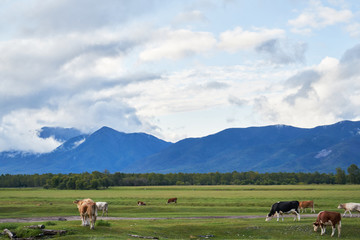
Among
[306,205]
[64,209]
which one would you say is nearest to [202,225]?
[306,205]

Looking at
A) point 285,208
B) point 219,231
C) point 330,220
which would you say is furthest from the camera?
point 285,208

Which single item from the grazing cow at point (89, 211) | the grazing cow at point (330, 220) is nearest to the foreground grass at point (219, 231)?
the grazing cow at point (330, 220)

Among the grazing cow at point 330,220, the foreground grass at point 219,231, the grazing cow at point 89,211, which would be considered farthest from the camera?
the grazing cow at point 330,220

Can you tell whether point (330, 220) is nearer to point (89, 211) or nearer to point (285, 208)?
point (285, 208)

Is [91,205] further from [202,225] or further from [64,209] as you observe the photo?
[64,209]

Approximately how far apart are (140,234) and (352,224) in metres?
19.1

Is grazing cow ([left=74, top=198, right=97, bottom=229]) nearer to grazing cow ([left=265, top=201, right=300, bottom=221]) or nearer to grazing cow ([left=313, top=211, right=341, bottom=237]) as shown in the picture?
grazing cow ([left=313, top=211, right=341, bottom=237])

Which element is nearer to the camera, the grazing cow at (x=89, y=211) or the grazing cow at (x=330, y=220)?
the grazing cow at (x=89, y=211)

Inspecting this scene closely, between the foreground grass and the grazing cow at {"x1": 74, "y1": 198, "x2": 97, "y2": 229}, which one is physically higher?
the grazing cow at {"x1": 74, "y1": 198, "x2": 97, "y2": 229}

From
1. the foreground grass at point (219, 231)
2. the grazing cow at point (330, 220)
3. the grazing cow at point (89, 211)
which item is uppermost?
the grazing cow at point (89, 211)

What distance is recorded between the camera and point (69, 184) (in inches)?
5955

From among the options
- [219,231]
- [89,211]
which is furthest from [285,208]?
[89,211]

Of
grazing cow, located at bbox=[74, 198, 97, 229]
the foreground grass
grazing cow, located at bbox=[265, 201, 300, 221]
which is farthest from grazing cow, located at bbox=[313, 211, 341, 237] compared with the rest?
grazing cow, located at bbox=[74, 198, 97, 229]

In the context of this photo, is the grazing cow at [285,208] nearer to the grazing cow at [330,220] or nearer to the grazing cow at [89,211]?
the grazing cow at [330,220]
